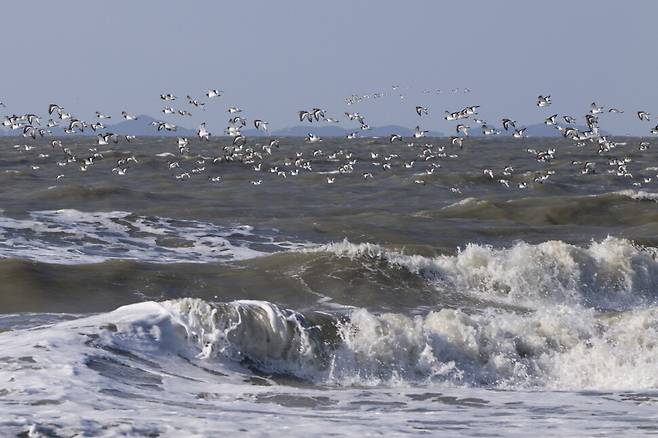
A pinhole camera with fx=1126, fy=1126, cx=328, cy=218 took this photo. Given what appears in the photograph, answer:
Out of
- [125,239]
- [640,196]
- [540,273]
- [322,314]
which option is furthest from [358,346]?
[640,196]

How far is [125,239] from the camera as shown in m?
29.1

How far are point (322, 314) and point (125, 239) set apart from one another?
1271 centimetres

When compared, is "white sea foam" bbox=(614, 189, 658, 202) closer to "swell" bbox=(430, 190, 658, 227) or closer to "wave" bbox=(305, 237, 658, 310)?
"swell" bbox=(430, 190, 658, 227)

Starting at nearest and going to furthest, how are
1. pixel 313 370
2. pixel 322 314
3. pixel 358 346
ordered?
pixel 313 370 < pixel 358 346 < pixel 322 314

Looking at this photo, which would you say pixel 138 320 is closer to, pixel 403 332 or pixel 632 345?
pixel 403 332

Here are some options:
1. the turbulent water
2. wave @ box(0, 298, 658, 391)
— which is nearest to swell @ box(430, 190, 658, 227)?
the turbulent water

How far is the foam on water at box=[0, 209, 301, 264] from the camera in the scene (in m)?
26.1

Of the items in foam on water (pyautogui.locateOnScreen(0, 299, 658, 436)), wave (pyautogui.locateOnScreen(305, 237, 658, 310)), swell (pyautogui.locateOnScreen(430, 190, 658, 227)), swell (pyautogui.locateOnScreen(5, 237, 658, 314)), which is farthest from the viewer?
swell (pyautogui.locateOnScreen(430, 190, 658, 227))

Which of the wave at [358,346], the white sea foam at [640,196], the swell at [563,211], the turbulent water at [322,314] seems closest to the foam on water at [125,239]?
the turbulent water at [322,314]

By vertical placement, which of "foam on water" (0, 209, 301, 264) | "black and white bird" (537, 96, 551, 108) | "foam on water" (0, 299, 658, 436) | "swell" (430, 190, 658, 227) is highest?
"black and white bird" (537, 96, 551, 108)

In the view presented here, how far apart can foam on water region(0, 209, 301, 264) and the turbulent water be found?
0.40 feet

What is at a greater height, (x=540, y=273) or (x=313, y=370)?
(x=540, y=273)

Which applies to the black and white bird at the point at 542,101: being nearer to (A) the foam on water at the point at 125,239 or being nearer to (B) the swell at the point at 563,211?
(B) the swell at the point at 563,211

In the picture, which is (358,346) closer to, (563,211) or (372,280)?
(372,280)
